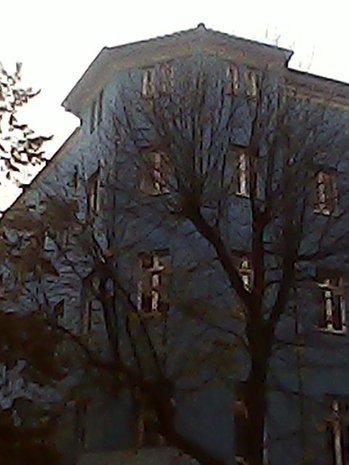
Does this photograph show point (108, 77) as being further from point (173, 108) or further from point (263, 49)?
point (173, 108)

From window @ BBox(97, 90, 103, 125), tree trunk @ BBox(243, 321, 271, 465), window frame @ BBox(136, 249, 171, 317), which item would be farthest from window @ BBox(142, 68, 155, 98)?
tree trunk @ BBox(243, 321, 271, 465)

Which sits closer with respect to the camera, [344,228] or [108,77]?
[344,228]

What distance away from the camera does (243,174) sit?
16.9m

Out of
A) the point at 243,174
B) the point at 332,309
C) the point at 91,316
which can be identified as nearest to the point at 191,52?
the point at 243,174

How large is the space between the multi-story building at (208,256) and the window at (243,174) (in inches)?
3.7

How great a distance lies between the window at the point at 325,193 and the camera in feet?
49.1

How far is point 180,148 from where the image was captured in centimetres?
1395

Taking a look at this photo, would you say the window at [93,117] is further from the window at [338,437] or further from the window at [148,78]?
the window at [338,437]

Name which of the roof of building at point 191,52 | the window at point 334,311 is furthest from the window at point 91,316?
the window at point 334,311

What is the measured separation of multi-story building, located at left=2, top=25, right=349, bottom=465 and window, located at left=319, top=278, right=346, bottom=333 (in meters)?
0.05

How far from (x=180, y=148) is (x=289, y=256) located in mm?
2635

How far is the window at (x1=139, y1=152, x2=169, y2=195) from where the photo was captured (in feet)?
46.6

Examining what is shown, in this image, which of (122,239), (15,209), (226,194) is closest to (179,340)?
(122,239)

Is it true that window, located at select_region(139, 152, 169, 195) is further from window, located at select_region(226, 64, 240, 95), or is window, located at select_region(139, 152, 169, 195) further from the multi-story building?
window, located at select_region(226, 64, 240, 95)
